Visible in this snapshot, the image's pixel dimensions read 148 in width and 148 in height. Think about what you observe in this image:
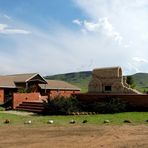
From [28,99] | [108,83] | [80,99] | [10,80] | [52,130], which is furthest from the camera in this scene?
[10,80]

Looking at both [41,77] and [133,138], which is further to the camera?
[41,77]

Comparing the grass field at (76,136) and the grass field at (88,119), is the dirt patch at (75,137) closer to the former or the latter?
the grass field at (76,136)

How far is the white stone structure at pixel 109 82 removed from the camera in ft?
145

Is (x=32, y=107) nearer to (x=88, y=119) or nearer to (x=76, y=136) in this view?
(x=88, y=119)

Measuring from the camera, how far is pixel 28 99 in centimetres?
3791

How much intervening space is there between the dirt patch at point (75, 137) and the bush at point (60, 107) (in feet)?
28.4

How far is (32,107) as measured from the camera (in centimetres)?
3206

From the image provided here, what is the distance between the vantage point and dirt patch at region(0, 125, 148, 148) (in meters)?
13.4

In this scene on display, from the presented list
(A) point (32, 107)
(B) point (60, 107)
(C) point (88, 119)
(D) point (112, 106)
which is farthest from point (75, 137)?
(A) point (32, 107)

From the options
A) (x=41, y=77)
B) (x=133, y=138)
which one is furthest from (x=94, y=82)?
(x=133, y=138)

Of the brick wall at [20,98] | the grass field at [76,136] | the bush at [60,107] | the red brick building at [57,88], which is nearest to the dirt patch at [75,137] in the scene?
the grass field at [76,136]

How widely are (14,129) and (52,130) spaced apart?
2.14 metres

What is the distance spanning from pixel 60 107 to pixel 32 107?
5018 mm

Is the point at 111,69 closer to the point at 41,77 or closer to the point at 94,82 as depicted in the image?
the point at 94,82
